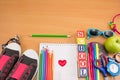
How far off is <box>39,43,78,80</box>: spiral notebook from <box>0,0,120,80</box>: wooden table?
4 cm

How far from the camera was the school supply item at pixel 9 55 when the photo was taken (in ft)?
2.97

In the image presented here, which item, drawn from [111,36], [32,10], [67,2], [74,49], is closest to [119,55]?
[111,36]

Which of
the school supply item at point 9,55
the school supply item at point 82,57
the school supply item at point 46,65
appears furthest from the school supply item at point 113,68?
the school supply item at point 9,55

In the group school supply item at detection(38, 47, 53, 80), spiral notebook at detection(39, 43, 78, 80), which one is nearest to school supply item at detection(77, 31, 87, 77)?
spiral notebook at detection(39, 43, 78, 80)

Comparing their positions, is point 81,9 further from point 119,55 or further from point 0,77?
point 0,77

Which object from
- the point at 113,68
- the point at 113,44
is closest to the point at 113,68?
the point at 113,68

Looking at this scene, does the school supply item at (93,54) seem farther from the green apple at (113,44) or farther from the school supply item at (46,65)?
the school supply item at (46,65)

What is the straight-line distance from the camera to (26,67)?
3.03 ft

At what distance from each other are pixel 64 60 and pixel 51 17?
0.82 feet

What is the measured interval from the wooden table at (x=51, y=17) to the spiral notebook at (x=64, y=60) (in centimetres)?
4

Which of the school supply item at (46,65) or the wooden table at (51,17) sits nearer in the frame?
the school supply item at (46,65)

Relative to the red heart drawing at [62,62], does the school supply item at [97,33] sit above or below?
above

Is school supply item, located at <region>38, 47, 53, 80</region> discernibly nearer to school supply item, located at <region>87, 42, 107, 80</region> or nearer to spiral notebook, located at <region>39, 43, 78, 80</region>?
spiral notebook, located at <region>39, 43, 78, 80</region>

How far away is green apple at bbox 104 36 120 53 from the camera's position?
0.97m
